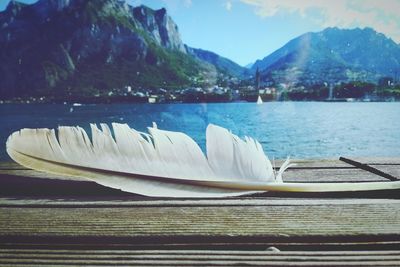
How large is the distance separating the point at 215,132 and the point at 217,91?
89511 mm

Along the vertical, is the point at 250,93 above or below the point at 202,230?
above

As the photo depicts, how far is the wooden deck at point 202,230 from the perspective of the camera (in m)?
1.18

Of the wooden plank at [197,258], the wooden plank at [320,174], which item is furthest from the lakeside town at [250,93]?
the wooden plank at [197,258]

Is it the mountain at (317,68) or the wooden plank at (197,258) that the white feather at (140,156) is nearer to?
the wooden plank at (197,258)

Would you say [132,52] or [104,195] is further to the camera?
[132,52]

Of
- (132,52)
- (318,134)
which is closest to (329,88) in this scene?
(318,134)

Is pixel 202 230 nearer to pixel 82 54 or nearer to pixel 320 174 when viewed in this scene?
pixel 320 174

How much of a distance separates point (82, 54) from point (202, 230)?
171531 mm

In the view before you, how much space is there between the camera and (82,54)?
163125 millimetres

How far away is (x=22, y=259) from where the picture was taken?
120 cm

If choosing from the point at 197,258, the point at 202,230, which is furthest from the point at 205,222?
the point at 197,258

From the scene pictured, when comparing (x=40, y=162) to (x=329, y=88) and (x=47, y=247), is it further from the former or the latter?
(x=329, y=88)

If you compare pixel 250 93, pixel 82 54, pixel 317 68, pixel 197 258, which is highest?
pixel 82 54

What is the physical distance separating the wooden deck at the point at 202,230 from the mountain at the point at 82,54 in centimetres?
13551
